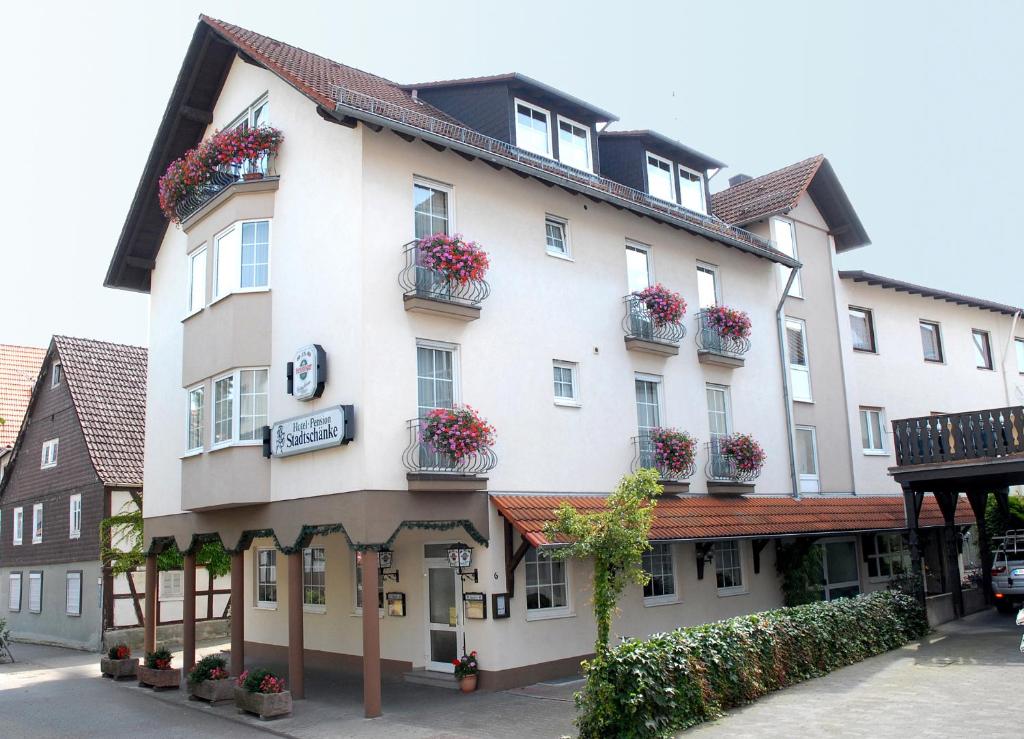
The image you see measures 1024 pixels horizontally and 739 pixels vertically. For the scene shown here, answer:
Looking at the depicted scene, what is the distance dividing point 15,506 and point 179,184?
19456 millimetres

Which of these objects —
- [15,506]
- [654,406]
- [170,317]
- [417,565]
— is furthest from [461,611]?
[15,506]

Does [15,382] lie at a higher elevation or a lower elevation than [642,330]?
higher

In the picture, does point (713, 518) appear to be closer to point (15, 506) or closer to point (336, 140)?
point (336, 140)

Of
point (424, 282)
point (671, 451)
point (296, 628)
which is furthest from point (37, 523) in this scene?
point (671, 451)

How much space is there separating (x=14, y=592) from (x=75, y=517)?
674cm

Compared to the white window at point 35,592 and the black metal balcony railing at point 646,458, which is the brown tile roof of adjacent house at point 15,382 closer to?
the white window at point 35,592

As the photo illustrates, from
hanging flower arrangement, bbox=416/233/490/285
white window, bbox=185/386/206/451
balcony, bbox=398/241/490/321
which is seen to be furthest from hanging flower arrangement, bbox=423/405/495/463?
white window, bbox=185/386/206/451

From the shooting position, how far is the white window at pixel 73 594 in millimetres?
26156

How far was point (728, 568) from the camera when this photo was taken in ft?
67.5

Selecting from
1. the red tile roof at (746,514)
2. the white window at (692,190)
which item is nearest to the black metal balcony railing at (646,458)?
the red tile roof at (746,514)

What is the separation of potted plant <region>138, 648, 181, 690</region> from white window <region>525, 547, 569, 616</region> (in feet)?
23.5

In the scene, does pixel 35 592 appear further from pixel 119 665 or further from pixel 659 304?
pixel 659 304

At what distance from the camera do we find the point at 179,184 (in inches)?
703

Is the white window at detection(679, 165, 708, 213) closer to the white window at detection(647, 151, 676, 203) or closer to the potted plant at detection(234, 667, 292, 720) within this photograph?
the white window at detection(647, 151, 676, 203)
